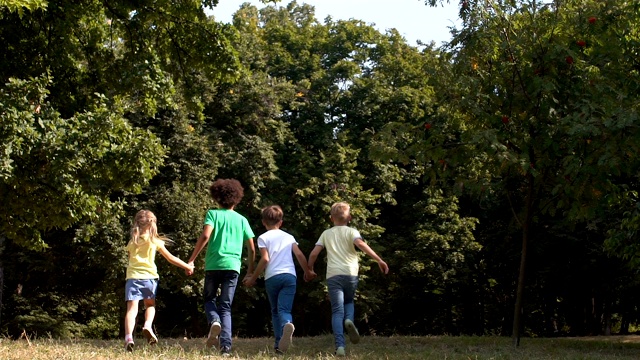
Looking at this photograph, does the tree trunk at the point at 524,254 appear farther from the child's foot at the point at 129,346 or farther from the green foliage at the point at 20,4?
the green foliage at the point at 20,4

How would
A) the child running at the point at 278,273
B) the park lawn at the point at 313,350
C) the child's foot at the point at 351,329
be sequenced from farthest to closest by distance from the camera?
the child's foot at the point at 351,329, the child running at the point at 278,273, the park lawn at the point at 313,350

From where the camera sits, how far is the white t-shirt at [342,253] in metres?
10.0

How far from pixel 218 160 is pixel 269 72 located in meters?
7.04

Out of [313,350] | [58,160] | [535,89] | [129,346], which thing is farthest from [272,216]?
[58,160]

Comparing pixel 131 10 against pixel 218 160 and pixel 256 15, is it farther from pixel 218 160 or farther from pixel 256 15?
pixel 256 15

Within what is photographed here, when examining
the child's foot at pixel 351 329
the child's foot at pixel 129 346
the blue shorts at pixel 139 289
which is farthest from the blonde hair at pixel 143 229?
the child's foot at pixel 351 329

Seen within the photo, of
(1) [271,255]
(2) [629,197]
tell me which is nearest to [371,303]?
(2) [629,197]

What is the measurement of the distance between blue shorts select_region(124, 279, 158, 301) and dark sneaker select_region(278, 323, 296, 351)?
1.65 metres

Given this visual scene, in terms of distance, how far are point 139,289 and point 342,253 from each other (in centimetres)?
247

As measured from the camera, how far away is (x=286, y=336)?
30.7 ft

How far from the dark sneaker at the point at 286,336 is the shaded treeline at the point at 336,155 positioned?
452cm

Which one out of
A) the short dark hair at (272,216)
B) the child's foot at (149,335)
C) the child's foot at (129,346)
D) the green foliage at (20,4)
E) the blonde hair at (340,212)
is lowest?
the child's foot at (129,346)

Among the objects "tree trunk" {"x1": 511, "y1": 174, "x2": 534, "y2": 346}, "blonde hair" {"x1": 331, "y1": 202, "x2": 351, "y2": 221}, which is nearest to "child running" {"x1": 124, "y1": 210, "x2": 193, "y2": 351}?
"blonde hair" {"x1": 331, "y1": 202, "x2": 351, "y2": 221}

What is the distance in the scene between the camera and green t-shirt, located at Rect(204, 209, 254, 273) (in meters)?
9.49
